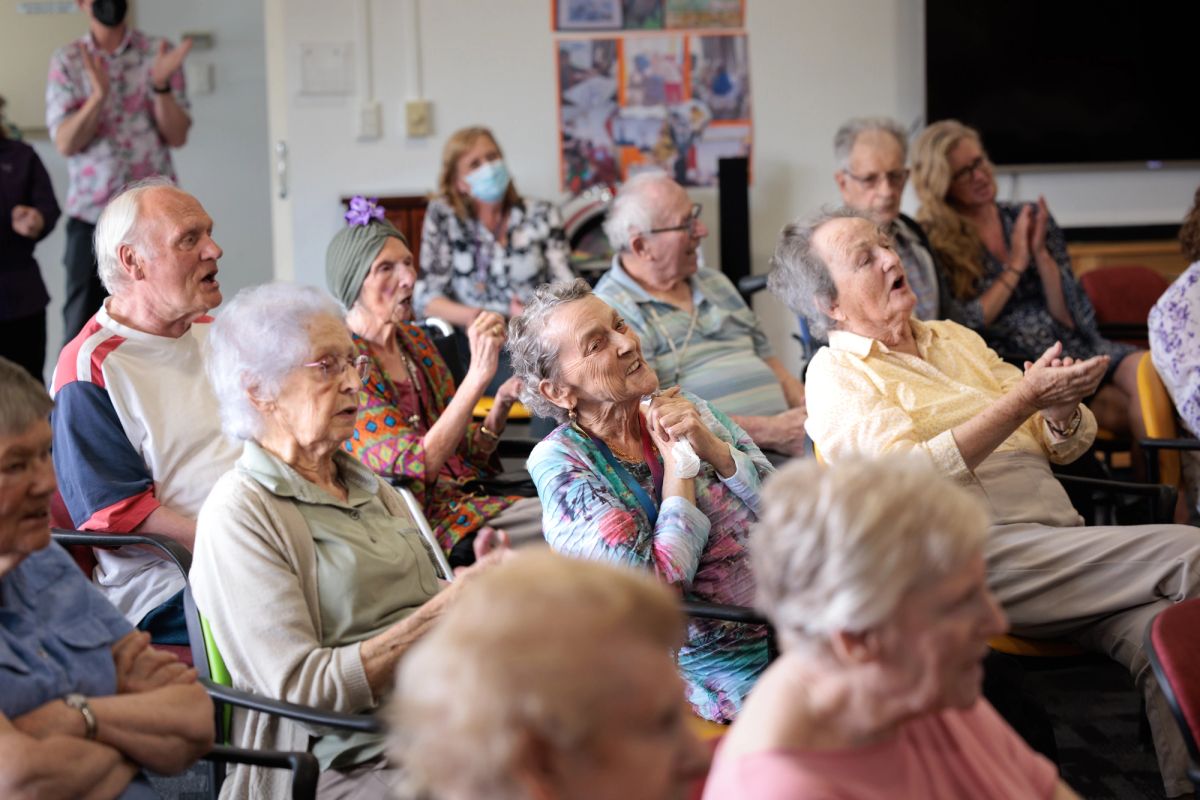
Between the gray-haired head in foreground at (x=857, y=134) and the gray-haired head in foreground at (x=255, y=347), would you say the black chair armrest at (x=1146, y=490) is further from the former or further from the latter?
the gray-haired head in foreground at (x=857, y=134)

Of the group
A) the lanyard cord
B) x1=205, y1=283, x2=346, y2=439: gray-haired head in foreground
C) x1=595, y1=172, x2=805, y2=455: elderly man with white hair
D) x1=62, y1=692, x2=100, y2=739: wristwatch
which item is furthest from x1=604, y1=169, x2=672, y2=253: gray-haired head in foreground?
x1=62, y1=692, x2=100, y2=739: wristwatch

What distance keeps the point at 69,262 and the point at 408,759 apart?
14.7ft

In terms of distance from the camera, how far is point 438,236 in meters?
4.72

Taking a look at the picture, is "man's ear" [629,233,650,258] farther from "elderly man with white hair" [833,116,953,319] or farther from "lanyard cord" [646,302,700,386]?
"elderly man with white hair" [833,116,953,319]

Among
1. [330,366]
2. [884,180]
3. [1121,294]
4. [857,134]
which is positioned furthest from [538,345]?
[1121,294]

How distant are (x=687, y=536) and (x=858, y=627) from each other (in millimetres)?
984

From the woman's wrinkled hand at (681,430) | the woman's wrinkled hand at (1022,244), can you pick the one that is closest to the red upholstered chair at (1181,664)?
the woman's wrinkled hand at (681,430)

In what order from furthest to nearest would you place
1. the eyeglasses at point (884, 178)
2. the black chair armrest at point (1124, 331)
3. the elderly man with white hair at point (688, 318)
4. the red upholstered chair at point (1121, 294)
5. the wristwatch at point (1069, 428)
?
1. the red upholstered chair at point (1121, 294)
2. the black chair armrest at point (1124, 331)
3. the eyeglasses at point (884, 178)
4. the elderly man with white hair at point (688, 318)
5. the wristwatch at point (1069, 428)

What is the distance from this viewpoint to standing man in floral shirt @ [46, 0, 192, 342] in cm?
495

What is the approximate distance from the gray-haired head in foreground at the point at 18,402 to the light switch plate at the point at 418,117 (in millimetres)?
4205

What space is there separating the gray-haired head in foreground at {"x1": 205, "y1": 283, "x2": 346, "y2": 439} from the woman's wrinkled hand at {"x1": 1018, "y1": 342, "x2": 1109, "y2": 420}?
124 cm

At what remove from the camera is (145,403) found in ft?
8.43

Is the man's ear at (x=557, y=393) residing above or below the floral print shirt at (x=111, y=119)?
below

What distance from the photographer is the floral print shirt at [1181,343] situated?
3.16m
